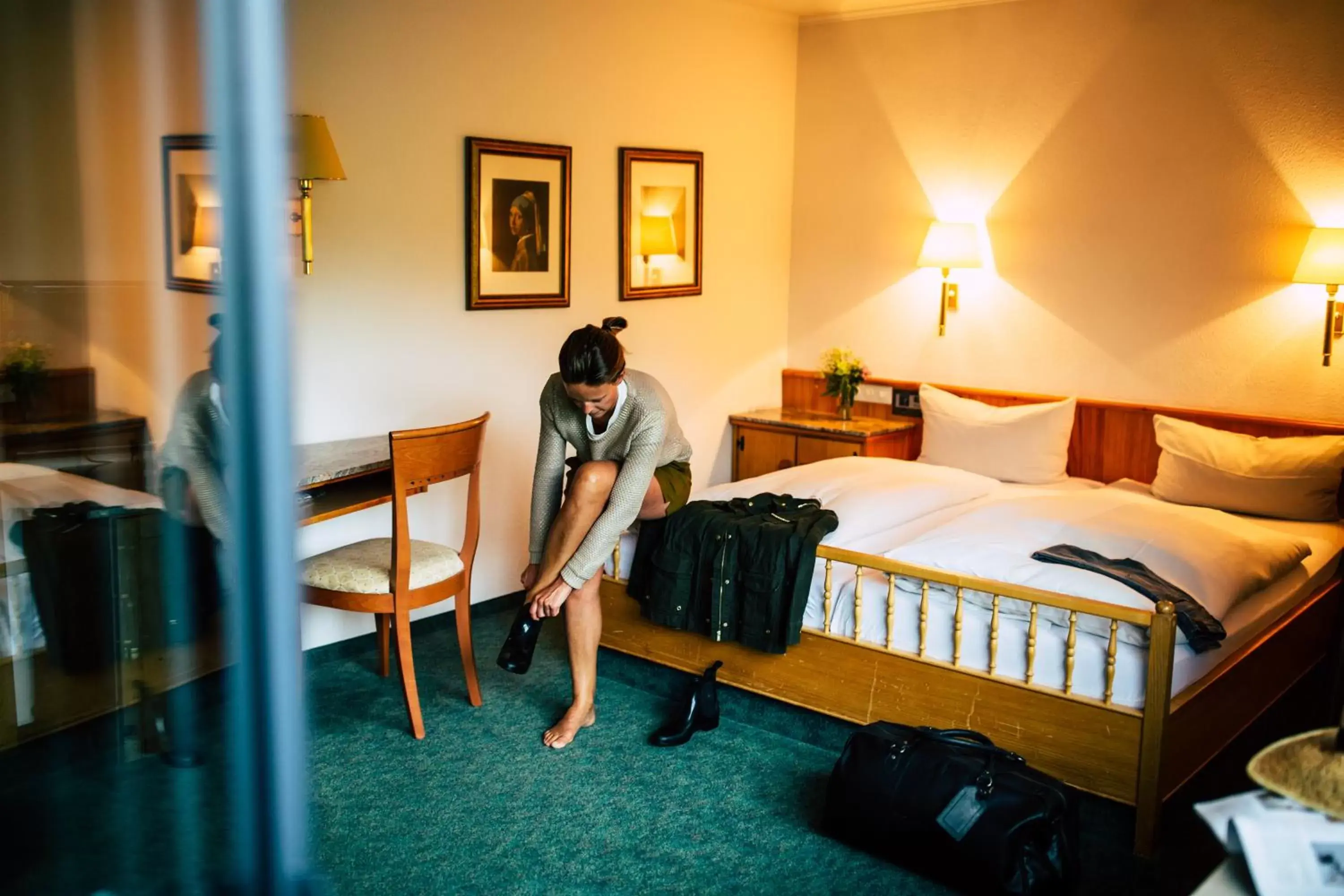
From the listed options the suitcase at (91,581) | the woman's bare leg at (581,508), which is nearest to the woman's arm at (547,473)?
the woman's bare leg at (581,508)

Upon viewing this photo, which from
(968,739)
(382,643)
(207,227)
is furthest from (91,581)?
(382,643)

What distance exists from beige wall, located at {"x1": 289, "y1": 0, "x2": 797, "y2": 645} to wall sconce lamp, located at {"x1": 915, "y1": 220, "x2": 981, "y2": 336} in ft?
2.80

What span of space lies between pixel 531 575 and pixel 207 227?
2.83 meters

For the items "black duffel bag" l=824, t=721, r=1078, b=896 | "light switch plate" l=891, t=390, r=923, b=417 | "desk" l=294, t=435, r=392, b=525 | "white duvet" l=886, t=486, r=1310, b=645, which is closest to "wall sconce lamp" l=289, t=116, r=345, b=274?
"desk" l=294, t=435, r=392, b=525

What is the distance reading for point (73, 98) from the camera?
1.80 feet

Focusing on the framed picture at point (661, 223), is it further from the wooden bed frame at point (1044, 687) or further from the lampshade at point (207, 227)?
the lampshade at point (207, 227)

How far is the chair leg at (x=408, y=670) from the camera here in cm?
305

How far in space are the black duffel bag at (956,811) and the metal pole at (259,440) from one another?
2.03 m

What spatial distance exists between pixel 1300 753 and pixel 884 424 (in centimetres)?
361

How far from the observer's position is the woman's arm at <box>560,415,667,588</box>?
305cm

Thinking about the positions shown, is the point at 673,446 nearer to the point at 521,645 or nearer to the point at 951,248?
the point at 521,645

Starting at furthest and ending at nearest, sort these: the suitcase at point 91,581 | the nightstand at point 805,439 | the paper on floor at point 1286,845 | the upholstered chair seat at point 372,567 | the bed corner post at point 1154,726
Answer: the nightstand at point 805,439, the upholstered chair seat at point 372,567, the bed corner post at point 1154,726, the paper on floor at point 1286,845, the suitcase at point 91,581

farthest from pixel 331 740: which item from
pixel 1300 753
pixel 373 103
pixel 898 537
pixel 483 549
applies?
pixel 1300 753

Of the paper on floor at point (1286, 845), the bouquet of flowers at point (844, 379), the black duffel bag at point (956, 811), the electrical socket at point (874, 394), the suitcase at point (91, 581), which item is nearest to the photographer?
the suitcase at point (91, 581)
